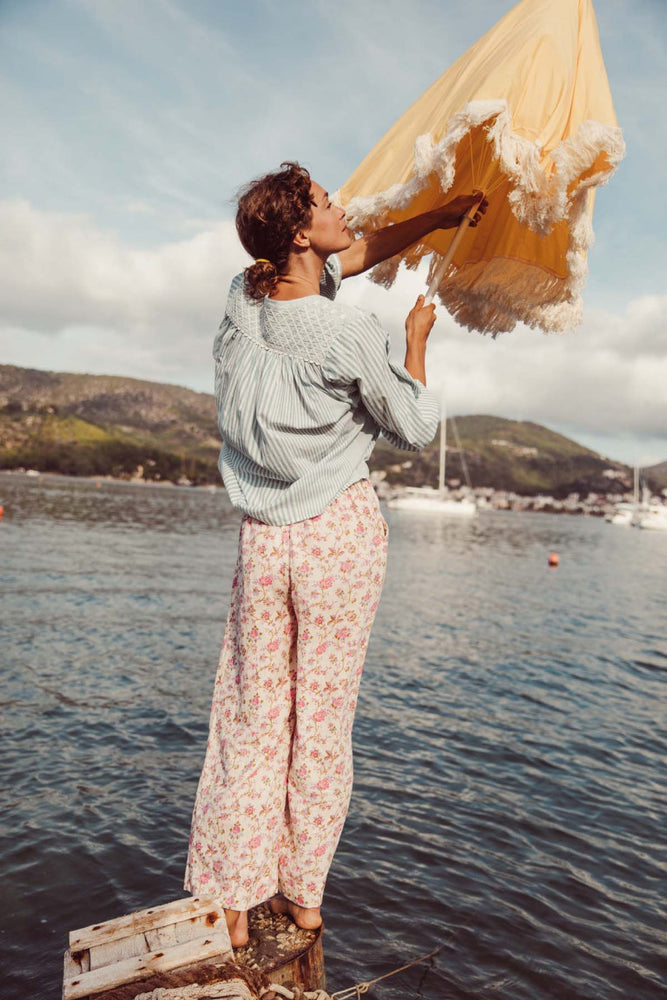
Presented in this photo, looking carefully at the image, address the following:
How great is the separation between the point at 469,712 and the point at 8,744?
5.22m

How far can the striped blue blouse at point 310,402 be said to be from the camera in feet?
7.93

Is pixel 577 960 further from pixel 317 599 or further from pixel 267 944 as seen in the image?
pixel 317 599

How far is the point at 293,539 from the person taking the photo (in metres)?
2.48

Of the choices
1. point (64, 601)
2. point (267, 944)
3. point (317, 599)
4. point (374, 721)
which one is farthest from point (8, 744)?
point (64, 601)

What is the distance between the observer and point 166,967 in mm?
2127

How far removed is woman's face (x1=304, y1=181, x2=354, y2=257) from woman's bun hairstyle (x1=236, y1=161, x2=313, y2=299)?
0.12 ft

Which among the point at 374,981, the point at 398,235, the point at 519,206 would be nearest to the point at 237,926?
the point at 374,981

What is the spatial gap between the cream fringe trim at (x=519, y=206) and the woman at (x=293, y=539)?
60cm

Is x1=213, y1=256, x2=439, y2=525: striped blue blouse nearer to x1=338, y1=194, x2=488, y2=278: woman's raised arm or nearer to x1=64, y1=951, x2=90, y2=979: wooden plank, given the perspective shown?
x1=338, y1=194, x2=488, y2=278: woman's raised arm

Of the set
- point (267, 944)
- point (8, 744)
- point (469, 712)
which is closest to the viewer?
point (267, 944)

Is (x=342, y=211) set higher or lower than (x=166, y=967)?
higher

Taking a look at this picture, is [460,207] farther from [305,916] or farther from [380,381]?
[305,916]

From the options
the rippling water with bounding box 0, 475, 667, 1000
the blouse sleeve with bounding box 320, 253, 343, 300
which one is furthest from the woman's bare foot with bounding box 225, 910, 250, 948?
the blouse sleeve with bounding box 320, 253, 343, 300

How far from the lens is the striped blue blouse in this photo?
95.1 inches
